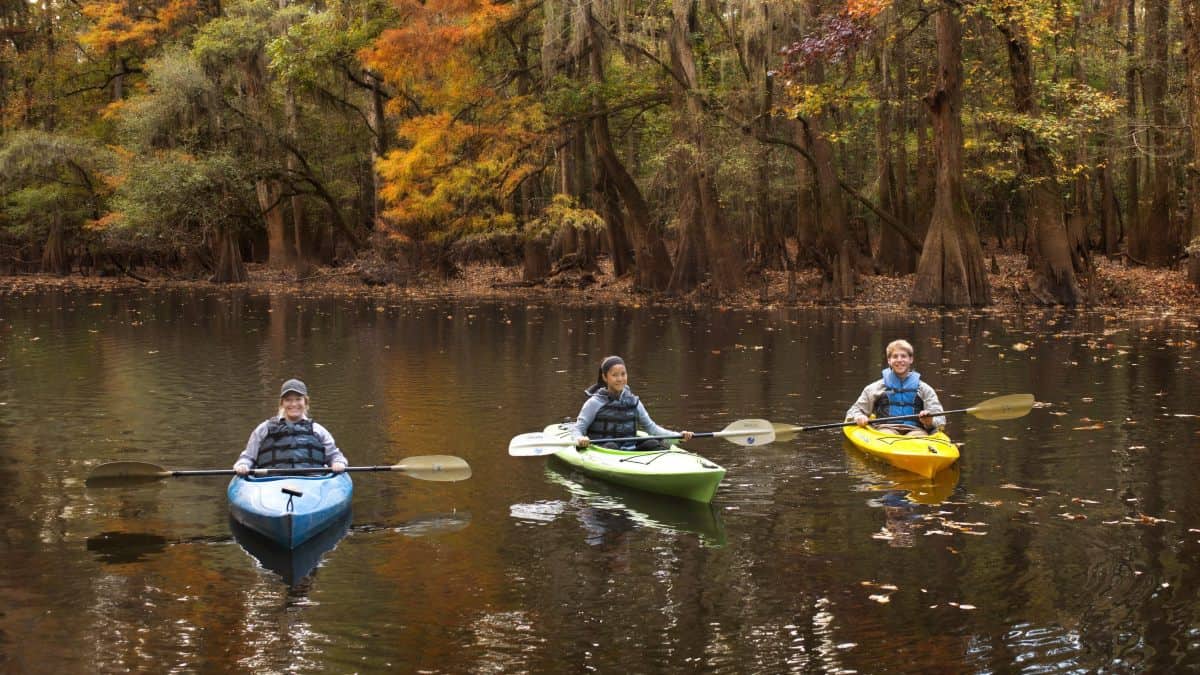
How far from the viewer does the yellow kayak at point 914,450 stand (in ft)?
35.4

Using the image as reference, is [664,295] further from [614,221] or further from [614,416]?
[614,416]

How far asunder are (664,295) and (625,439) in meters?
24.1

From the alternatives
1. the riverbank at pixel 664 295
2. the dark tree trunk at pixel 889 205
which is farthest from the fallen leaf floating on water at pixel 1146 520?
the dark tree trunk at pixel 889 205

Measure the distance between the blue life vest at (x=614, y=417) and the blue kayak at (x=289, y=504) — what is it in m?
2.56

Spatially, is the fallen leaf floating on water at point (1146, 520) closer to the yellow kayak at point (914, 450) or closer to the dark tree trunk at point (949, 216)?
the yellow kayak at point (914, 450)

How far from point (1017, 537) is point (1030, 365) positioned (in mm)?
10266

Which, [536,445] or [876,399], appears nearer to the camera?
[536,445]

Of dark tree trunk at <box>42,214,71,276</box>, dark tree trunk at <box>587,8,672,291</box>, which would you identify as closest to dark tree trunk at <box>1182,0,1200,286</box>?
dark tree trunk at <box>587,8,672,291</box>

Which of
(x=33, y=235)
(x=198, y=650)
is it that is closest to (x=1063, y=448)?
(x=198, y=650)

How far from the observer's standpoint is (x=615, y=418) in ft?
36.6

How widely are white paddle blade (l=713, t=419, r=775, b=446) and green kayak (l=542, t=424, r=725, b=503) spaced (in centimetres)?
99

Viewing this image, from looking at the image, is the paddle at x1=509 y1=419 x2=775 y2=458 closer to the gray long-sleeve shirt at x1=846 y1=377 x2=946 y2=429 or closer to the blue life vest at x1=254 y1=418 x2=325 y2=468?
the gray long-sleeve shirt at x1=846 y1=377 x2=946 y2=429

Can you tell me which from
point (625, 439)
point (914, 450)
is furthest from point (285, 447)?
point (914, 450)

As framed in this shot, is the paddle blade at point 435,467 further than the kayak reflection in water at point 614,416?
No
